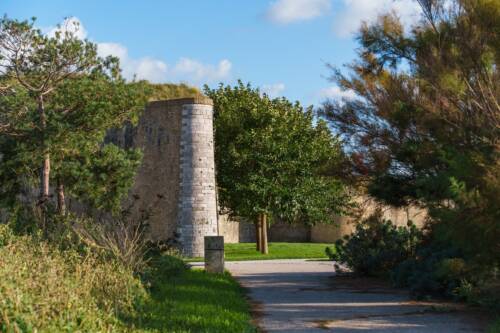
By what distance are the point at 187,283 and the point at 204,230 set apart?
1353cm

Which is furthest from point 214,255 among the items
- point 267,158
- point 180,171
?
point 267,158

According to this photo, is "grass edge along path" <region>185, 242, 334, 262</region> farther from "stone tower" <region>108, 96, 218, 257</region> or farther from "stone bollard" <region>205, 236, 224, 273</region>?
"stone bollard" <region>205, 236, 224, 273</region>

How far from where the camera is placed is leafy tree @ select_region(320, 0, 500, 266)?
1017 centimetres

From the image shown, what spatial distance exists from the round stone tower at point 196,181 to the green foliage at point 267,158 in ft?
8.25

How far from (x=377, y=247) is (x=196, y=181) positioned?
12001 millimetres

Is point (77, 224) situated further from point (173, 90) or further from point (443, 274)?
point (173, 90)

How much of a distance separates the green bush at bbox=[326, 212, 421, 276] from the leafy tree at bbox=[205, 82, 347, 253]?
507 inches

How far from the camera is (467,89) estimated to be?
1361cm

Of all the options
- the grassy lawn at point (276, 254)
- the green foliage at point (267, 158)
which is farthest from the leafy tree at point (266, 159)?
the grassy lawn at point (276, 254)

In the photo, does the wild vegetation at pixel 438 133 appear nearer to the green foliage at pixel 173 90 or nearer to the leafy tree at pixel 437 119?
the leafy tree at pixel 437 119

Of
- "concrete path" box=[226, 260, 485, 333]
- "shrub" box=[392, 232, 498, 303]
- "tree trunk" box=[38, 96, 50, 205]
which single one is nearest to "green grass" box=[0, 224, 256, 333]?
"concrete path" box=[226, 260, 485, 333]

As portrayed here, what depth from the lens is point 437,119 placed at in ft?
46.2

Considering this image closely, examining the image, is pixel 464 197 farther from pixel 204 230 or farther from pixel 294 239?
pixel 294 239

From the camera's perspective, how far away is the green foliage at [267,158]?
31.6m
